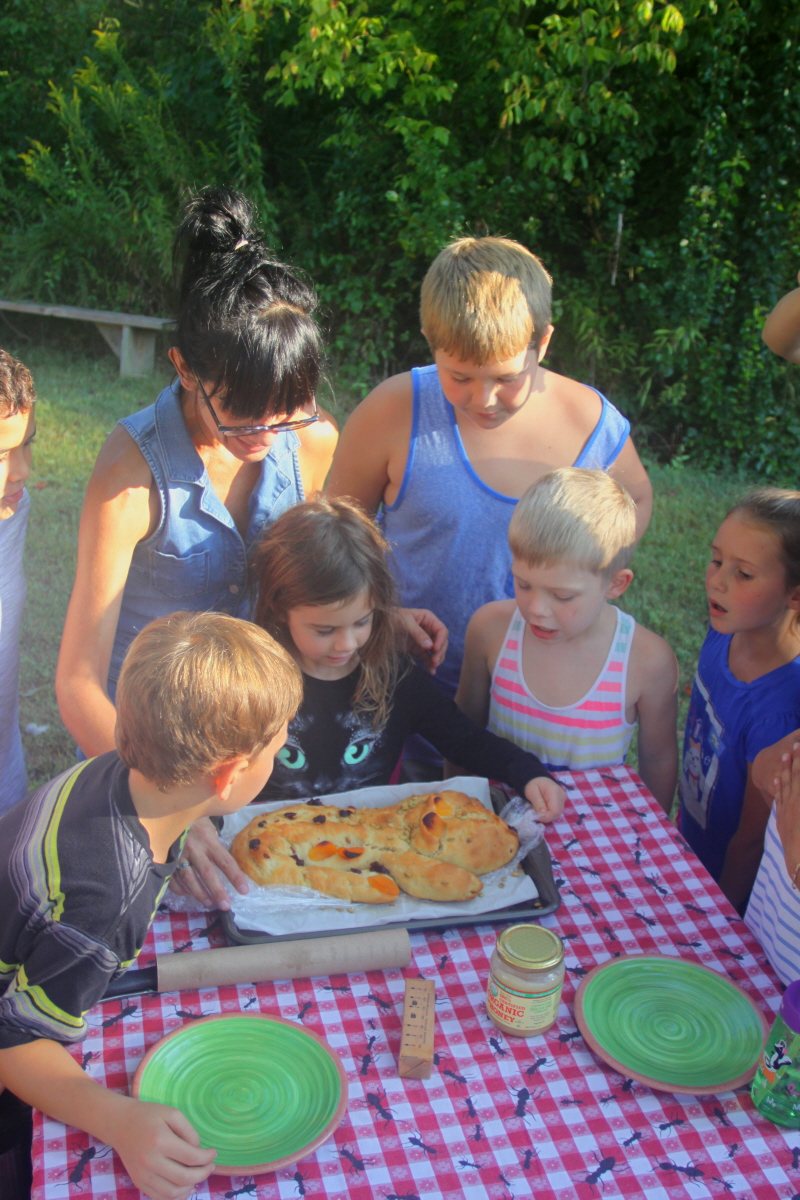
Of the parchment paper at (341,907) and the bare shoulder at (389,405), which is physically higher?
the bare shoulder at (389,405)

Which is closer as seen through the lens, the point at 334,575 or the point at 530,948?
the point at 530,948

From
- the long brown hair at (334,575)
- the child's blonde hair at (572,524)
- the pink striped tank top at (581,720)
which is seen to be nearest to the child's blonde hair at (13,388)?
the long brown hair at (334,575)

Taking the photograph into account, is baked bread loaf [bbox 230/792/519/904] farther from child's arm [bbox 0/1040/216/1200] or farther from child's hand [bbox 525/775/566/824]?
child's arm [bbox 0/1040/216/1200]

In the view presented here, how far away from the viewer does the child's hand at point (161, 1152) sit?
48.4 inches

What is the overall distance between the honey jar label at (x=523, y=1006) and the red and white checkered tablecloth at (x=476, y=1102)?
37 mm

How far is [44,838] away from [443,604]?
4.53 ft

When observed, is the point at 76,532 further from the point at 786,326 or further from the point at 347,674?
the point at 786,326

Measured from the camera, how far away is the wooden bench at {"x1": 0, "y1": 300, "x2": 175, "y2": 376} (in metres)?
8.26

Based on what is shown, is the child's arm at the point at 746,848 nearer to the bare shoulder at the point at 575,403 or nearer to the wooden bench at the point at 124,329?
the bare shoulder at the point at 575,403

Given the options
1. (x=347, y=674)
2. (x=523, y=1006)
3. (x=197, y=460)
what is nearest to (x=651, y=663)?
(x=347, y=674)

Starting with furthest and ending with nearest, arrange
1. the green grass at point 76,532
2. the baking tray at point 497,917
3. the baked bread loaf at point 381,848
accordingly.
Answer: the green grass at point 76,532
the baked bread loaf at point 381,848
the baking tray at point 497,917

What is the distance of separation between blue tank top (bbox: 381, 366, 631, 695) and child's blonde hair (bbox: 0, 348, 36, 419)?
0.95 m

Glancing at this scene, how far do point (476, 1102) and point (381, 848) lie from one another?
1.75ft

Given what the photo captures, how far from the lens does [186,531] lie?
218cm
